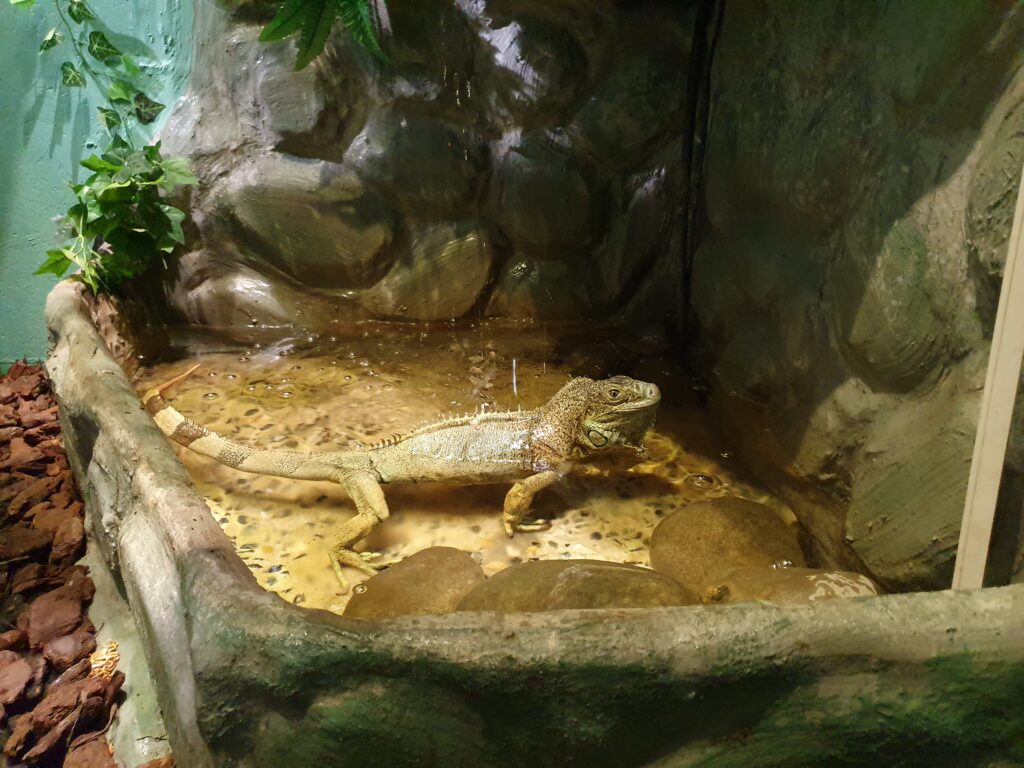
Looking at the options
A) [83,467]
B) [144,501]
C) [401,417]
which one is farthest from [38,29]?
[144,501]

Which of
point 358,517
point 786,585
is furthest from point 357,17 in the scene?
point 786,585

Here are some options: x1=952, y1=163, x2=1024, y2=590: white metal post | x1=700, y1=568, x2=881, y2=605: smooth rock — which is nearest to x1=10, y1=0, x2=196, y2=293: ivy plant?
x1=700, y1=568, x2=881, y2=605: smooth rock

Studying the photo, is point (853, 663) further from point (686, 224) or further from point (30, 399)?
point (30, 399)

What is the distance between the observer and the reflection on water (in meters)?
3.19

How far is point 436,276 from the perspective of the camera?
488 cm

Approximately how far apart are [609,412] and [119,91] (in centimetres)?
332

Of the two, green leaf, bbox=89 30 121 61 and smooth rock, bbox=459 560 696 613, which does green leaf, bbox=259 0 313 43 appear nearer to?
green leaf, bbox=89 30 121 61

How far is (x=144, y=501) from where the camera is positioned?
248 cm

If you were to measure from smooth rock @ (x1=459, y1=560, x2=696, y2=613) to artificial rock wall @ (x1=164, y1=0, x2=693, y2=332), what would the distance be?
8.55 ft

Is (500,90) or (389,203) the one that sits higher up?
(500,90)

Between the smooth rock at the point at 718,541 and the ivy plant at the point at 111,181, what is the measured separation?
3093mm

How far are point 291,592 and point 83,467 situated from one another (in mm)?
1281

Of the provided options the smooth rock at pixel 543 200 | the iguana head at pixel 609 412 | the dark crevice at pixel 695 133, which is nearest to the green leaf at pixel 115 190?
the smooth rock at pixel 543 200

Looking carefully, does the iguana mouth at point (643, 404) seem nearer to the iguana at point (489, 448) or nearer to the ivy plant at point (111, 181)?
the iguana at point (489, 448)
